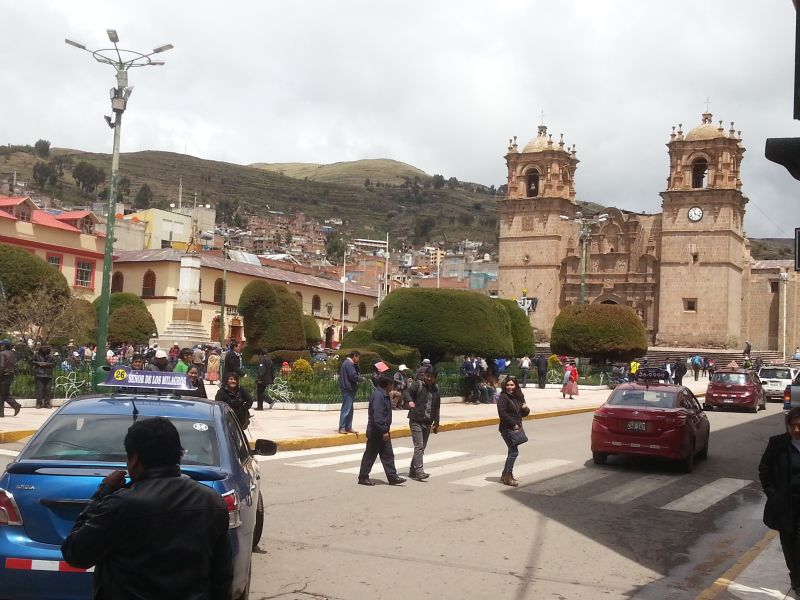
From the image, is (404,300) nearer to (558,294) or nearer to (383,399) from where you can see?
(383,399)

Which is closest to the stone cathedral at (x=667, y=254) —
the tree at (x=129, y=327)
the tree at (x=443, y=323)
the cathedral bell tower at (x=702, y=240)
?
the cathedral bell tower at (x=702, y=240)

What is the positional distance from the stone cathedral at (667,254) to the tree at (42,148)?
14509 centimetres

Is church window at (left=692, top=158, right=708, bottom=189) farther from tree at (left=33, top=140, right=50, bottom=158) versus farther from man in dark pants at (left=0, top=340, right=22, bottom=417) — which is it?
tree at (left=33, top=140, right=50, bottom=158)

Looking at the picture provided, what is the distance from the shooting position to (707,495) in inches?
477

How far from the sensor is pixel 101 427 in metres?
5.86

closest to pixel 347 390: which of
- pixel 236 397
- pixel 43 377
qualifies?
pixel 236 397

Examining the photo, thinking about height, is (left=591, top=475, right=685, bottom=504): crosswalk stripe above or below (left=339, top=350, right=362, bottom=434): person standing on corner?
below

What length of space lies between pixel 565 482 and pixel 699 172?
59.3 meters

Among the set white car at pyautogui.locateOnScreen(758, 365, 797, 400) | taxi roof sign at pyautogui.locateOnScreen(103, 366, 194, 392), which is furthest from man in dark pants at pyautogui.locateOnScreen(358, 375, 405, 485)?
white car at pyautogui.locateOnScreen(758, 365, 797, 400)

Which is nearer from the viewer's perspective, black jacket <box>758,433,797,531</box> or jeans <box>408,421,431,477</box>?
black jacket <box>758,433,797,531</box>

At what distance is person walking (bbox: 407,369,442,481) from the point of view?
12.4m

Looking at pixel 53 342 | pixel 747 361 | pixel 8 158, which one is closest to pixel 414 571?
pixel 53 342

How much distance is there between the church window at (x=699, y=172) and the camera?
66.2 m

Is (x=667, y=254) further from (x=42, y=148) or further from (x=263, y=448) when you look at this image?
(x=42, y=148)
